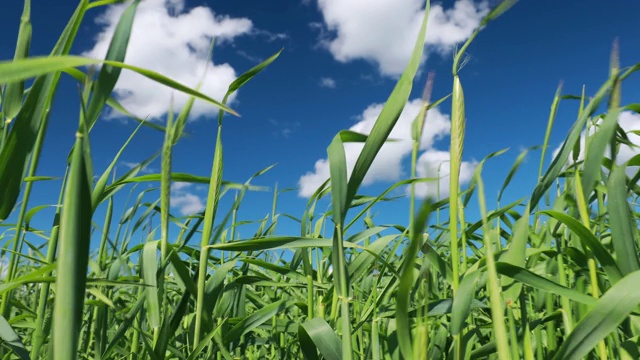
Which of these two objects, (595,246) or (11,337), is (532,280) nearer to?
(595,246)

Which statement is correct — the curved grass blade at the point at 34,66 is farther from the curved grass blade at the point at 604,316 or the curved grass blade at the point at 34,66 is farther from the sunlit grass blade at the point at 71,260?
the curved grass blade at the point at 604,316

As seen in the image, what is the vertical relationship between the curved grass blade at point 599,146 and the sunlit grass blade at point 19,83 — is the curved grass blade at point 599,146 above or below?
below

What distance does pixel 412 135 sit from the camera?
40.4 inches

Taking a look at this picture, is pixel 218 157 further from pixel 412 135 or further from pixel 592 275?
pixel 592 275

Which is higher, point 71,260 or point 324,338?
point 71,260

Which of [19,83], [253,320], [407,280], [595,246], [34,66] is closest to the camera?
[34,66]

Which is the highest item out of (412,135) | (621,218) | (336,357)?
(412,135)

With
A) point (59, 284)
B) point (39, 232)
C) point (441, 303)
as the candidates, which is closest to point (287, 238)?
point (441, 303)

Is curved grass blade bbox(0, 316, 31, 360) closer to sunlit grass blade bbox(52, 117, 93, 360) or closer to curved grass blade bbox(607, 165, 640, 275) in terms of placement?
sunlit grass blade bbox(52, 117, 93, 360)

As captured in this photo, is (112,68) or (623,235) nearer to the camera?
(112,68)

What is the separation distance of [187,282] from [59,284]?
0.63 meters

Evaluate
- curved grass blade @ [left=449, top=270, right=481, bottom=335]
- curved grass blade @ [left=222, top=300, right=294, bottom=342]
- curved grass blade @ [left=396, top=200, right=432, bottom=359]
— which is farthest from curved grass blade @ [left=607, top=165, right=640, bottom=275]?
curved grass blade @ [left=222, top=300, right=294, bottom=342]

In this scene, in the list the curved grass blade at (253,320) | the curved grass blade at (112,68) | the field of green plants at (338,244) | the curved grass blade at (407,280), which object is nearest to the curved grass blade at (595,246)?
the field of green plants at (338,244)

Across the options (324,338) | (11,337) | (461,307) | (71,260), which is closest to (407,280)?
(461,307)
